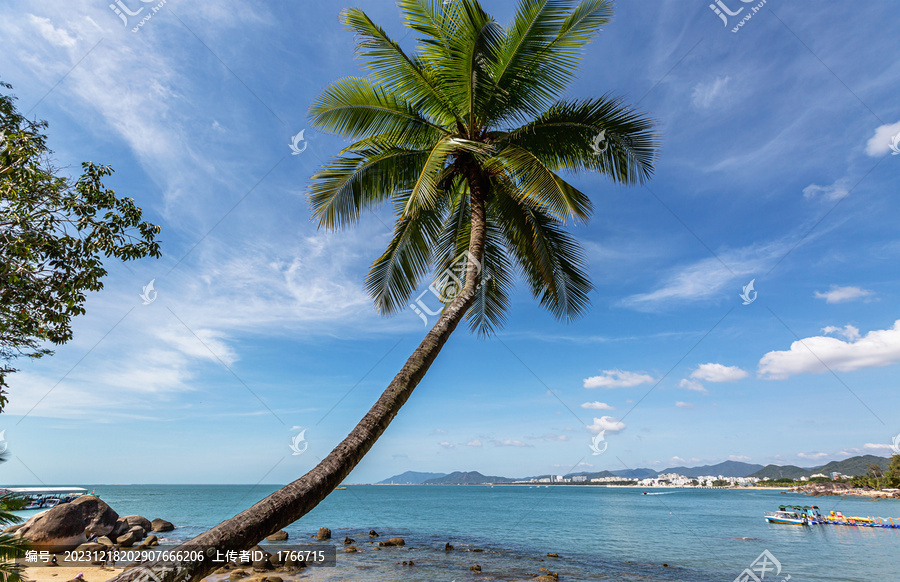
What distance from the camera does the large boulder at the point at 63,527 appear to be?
16.7 m

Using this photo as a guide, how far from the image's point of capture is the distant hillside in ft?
296

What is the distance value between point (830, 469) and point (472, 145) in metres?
161

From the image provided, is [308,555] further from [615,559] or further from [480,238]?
[480,238]

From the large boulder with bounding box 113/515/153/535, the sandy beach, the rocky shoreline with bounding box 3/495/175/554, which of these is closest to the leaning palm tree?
the sandy beach

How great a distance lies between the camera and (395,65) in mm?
7695

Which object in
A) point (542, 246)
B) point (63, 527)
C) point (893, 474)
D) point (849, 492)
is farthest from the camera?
point (849, 492)

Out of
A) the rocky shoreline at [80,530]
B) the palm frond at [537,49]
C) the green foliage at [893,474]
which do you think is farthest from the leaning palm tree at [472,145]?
the green foliage at [893,474]

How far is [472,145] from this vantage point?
620 cm

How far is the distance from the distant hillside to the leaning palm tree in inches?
4396

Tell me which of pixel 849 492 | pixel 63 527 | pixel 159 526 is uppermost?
pixel 63 527

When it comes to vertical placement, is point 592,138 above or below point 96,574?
above

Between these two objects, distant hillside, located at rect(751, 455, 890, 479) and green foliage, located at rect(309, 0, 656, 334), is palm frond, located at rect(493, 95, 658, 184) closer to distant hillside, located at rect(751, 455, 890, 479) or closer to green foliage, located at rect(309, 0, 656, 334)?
green foliage, located at rect(309, 0, 656, 334)

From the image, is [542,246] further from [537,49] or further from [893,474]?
[893,474]

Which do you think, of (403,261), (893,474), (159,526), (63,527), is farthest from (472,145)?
(893,474)
